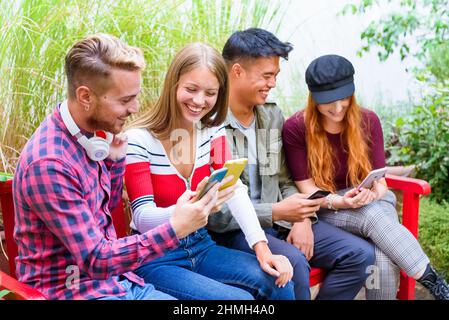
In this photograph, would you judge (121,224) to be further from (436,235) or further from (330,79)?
(436,235)

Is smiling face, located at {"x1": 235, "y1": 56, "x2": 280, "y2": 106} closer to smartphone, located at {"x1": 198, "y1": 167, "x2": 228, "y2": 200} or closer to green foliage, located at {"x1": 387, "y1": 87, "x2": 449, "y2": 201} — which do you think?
smartphone, located at {"x1": 198, "y1": 167, "x2": 228, "y2": 200}

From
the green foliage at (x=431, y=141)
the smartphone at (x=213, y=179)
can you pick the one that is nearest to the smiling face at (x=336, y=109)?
the smartphone at (x=213, y=179)

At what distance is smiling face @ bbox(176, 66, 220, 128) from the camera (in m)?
2.18

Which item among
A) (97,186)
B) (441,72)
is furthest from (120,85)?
(441,72)

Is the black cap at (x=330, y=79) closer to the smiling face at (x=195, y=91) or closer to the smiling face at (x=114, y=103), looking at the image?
the smiling face at (x=195, y=91)

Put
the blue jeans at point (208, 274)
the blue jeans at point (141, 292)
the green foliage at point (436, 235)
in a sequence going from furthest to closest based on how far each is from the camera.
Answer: the green foliage at point (436, 235) < the blue jeans at point (208, 274) < the blue jeans at point (141, 292)

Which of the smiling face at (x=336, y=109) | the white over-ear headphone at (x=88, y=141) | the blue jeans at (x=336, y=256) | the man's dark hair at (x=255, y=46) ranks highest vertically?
the man's dark hair at (x=255, y=46)

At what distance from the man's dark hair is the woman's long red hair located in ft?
0.84

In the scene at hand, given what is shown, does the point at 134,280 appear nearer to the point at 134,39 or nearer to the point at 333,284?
the point at 333,284

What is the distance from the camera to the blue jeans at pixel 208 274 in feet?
6.54

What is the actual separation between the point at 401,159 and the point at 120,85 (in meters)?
2.67

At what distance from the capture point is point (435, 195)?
387 centimetres

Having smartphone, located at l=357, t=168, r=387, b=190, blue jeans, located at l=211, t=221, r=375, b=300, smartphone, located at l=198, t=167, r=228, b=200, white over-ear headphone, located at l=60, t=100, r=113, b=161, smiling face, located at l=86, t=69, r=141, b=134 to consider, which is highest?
smiling face, located at l=86, t=69, r=141, b=134

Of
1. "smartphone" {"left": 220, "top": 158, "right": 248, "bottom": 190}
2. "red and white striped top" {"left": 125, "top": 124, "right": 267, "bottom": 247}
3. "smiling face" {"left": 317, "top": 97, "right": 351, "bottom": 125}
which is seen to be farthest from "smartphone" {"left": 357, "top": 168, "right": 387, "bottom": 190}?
"smartphone" {"left": 220, "top": 158, "right": 248, "bottom": 190}
